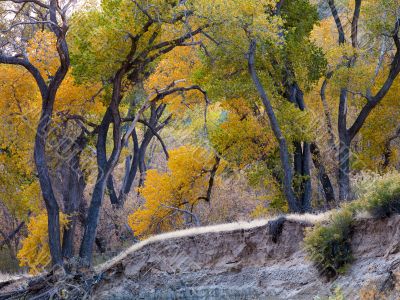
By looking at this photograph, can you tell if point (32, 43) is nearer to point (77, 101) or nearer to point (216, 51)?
point (77, 101)

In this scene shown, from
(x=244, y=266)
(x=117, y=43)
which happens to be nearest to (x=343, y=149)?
(x=117, y=43)

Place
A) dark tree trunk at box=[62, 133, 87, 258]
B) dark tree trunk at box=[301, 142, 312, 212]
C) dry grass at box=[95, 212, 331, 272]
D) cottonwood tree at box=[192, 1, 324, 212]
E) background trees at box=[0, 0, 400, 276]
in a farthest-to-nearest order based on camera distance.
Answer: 1. dark tree trunk at box=[62, 133, 87, 258]
2. dark tree trunk at box=[301, 142, 312, 212]
3. cottonwood tree at box=[192, 1, 324, 212]
4. background trees at box=[0, 0, 400, 276]
5. dry grass at box=[95, 212, 331, 272]

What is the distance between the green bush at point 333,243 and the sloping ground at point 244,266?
203 mm

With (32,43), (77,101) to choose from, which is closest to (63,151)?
(77,101)

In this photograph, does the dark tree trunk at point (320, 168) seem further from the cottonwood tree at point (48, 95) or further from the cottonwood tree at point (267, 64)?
the cottonwood tree at point (48, 95)

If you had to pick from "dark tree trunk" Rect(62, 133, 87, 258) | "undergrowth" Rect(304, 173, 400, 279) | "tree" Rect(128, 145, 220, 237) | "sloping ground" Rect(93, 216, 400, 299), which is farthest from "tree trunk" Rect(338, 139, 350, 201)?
"undergrowth" Rect(304, 173, 400, 279)

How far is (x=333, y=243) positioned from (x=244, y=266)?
3841 mm

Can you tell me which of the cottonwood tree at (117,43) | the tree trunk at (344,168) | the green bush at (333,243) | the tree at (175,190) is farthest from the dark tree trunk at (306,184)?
A: the green bush at (333,243)

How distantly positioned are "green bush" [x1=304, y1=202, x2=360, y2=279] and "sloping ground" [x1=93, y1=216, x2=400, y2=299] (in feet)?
0.66

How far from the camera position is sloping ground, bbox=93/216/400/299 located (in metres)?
14.2

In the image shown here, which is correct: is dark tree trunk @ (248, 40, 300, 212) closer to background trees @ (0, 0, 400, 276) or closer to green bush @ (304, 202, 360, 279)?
background trees @ (0, 0, 400, 276)

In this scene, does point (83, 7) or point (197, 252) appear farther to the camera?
point (83, 7)

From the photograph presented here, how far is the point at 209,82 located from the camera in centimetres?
2573

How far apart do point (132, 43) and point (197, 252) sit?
7.68 metres
